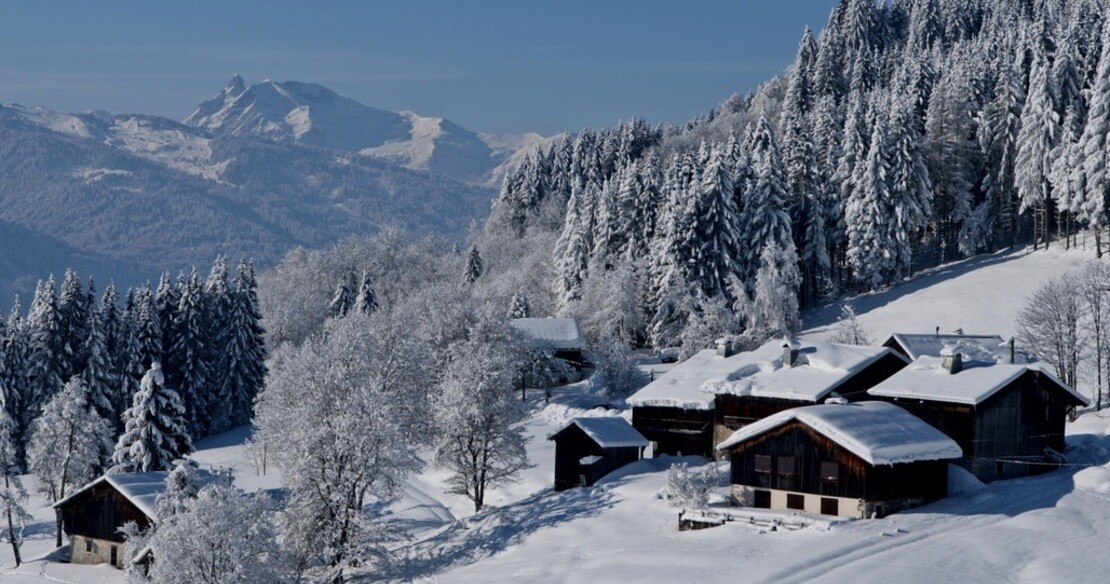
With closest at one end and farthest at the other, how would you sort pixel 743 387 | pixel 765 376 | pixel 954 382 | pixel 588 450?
pixel 954 382 < pixel 743 387 < pixel 765 376 < pixel 588 450

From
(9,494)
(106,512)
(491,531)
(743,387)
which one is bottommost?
(106,512)

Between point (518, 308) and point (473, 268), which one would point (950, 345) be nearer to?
point (518, 308)

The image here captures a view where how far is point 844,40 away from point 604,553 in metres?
Answer: 148

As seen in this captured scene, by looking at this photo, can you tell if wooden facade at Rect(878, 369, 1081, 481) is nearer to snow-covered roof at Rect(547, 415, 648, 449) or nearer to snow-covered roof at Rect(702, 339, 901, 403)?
snow-covered roof at Rect(702, 339, 901, 403)

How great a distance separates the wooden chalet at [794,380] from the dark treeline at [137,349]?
49.8 meters

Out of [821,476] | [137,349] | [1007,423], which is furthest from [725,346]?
[137,349]

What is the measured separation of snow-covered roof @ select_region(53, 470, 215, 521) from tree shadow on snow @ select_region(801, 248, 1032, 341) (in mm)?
48759

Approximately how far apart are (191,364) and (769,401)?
5709 cm

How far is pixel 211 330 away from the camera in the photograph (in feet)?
336

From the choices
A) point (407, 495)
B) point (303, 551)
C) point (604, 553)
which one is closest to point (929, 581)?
point (604, 553)

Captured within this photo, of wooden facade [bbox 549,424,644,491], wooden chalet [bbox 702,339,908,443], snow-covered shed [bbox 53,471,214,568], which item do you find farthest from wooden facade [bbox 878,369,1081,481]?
snow-covered shed [bbox 53,471,214,568]

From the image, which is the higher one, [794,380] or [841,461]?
[794,380]

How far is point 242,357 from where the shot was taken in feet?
329

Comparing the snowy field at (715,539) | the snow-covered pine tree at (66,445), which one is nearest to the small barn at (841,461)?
the snowy field at (715,539)
